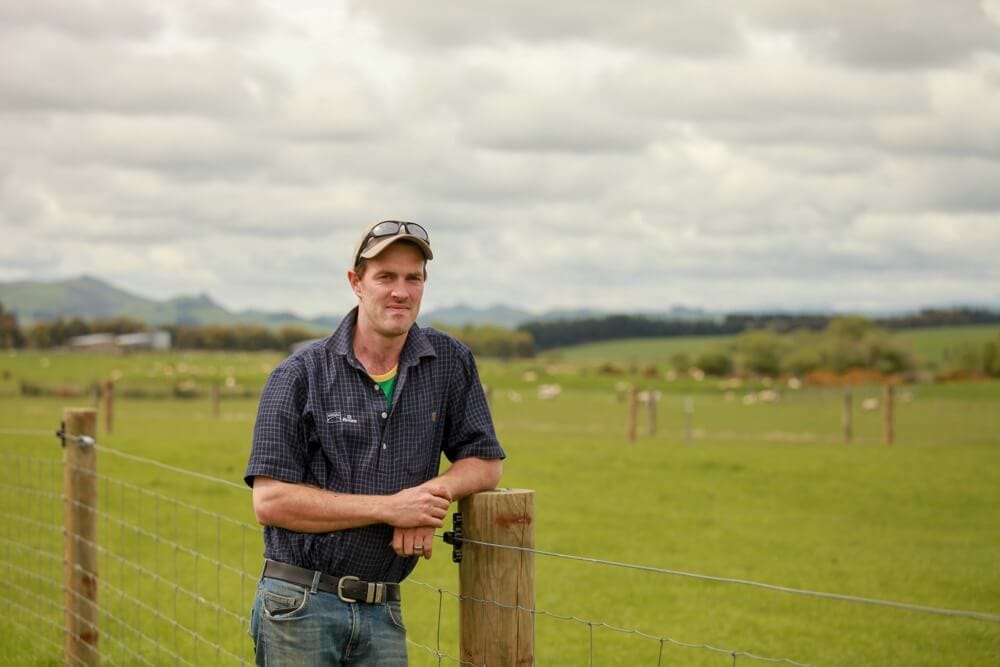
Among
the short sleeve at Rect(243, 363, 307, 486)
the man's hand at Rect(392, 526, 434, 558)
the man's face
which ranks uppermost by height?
the man's face

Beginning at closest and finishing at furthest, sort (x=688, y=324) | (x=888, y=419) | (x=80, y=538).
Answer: (x=80, y=538) → (x=888, y=419) → (x=688, y=324)

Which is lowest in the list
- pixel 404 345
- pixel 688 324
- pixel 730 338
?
pixel 404 345

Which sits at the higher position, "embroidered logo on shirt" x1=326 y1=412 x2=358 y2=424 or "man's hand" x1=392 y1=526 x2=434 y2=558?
"embroidered logo on shirt" x1=326 y1=412 x2=358 y2=424

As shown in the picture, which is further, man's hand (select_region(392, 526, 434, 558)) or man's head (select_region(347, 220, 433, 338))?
man's head (select_region(347, 220, 433, 338))

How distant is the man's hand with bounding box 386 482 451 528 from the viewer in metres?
4.18

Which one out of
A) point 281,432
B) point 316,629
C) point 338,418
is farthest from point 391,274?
point 316,629

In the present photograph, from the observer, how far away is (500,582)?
429 cm

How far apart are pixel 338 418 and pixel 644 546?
11882 millimetres

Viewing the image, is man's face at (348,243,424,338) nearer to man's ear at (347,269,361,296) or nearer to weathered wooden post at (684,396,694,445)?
man's ear at (347,269,361,296)

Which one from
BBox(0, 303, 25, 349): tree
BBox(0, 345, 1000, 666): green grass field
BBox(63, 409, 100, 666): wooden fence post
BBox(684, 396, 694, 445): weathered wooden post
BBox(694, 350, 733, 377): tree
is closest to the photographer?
BBox(63, 409, 100, 666): wooden fence post

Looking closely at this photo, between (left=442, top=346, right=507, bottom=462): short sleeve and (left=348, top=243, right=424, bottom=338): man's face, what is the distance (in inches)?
11.8

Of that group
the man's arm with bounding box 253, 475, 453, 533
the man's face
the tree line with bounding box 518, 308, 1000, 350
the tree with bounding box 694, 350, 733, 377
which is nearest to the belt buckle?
the man's arm with bounding box 253, 475, 453, 533

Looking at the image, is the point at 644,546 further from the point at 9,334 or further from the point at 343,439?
the point at 9,334

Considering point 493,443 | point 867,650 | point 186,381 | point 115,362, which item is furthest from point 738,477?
point 115,362
